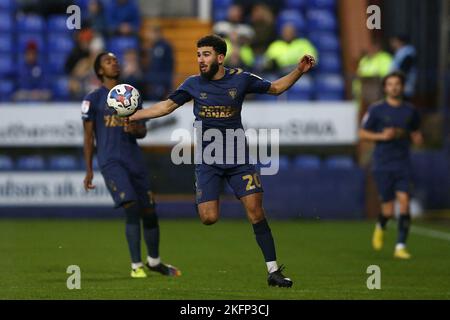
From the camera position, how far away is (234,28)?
22.8 metres

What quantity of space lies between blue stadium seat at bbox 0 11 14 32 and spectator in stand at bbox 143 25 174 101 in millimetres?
3304

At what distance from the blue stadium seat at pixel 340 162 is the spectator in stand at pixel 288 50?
1.92 m

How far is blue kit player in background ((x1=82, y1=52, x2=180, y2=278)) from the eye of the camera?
12727 mm

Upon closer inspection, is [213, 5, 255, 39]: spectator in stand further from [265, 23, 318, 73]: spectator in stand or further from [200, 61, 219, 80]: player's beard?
[200, 61, 219, 80]: player's beard

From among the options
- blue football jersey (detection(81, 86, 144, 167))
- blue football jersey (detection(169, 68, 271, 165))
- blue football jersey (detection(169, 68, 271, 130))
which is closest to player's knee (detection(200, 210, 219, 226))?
blue football jersey (detection(169, 68, 271, 165))

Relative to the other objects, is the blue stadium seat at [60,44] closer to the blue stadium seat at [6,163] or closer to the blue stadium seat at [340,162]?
the blue stadium seat at [6,163]

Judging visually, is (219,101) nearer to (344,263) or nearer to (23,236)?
(344,263)

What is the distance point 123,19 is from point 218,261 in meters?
10.4

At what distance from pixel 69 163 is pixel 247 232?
4112 millimetres

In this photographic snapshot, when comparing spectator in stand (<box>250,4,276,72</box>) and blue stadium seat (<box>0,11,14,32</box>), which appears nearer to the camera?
spectator in stand (<box>250,4,276,72</box>)

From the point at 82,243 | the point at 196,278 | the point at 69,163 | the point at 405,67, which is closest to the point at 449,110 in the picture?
the point at 405,67

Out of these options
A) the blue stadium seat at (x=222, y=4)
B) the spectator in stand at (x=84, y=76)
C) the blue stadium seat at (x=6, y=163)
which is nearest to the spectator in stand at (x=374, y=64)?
the blue stadium seat at (x=222, y=4)

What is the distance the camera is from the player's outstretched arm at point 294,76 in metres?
11.3

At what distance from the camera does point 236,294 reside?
1086cm
